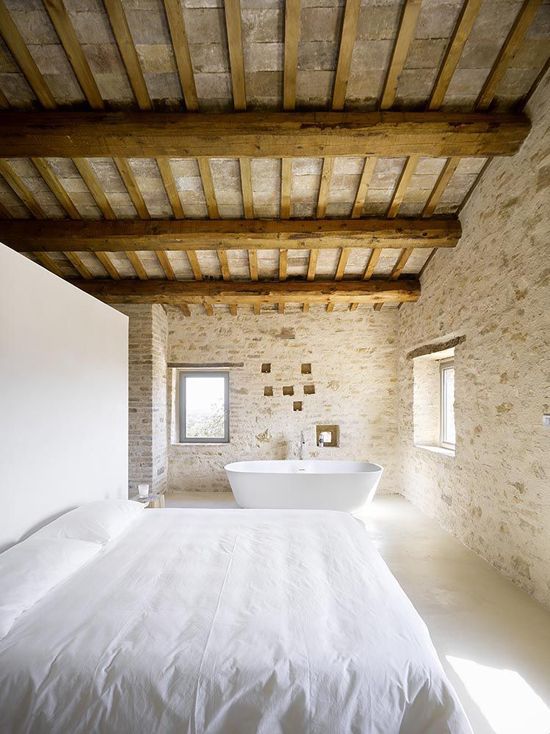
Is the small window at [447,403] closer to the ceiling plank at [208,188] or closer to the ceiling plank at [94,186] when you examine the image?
the ceiling plank at [208,188]

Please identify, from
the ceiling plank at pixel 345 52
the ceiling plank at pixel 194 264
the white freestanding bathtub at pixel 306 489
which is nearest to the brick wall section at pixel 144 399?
the ceiling plank at pixel 194 264

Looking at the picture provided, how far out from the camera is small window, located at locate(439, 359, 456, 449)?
18.1ft

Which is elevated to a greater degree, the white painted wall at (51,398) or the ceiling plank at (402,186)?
the ceiling plank at (402,186)

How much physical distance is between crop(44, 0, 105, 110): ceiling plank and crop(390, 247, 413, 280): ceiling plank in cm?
335

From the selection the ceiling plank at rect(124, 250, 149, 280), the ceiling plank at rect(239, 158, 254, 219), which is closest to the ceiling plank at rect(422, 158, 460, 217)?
the ceiling plank at rect(239, 158, 254, 219)

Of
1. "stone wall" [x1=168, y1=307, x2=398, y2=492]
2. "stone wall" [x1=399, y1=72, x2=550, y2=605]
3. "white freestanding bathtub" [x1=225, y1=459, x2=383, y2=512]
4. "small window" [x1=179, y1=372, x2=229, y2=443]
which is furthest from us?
"small window" [x1=179, y1=372, x2=229, y2=443]

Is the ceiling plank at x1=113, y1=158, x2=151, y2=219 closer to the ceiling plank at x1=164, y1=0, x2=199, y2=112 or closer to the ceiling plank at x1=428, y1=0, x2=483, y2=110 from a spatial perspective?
the ceiling plank at x1=164, y1=0, x2=199, y2=112

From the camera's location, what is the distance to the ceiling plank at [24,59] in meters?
2.62

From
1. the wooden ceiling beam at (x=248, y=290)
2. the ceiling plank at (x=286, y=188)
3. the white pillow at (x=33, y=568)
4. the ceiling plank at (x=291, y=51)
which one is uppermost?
the ceiling plank at (x=291, y=51)

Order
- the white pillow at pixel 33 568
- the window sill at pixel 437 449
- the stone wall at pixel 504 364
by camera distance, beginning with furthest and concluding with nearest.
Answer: the window sill at pixel 437 449
the stone wall at pixel 504 364
the white pillow at pixel 33 568

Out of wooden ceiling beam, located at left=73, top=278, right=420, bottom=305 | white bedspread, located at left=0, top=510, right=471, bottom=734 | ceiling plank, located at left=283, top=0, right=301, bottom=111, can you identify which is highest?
ceiling plank, located at left=283, top=0, right=301, bottom=111

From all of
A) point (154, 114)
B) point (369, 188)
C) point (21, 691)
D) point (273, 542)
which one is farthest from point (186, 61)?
point (21, 691)

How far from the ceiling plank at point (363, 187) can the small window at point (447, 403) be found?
2.44 metres

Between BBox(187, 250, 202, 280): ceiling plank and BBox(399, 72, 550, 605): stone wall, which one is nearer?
BBox(399, 72, 550, 605): stone wall
